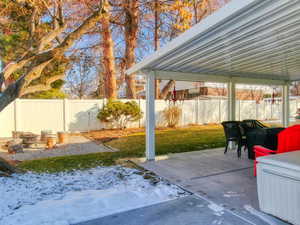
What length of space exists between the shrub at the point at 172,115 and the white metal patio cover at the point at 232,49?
594 cm

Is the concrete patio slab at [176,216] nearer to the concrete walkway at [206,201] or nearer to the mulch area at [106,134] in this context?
the concrete walkway at [206,201]

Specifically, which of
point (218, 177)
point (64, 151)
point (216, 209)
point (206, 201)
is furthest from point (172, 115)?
point (216, 209)

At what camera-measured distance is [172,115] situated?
487 inches

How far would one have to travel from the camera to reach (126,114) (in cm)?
1066

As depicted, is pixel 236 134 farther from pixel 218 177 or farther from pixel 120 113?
pixel 120 113

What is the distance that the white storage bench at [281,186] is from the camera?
2.31 metres

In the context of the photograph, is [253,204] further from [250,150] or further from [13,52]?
[13,52]

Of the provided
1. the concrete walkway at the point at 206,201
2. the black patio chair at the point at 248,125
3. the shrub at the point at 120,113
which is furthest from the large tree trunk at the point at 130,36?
the concrete walkway at the point at 206,201

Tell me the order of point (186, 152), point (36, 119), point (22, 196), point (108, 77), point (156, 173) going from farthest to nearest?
point (108, 77), point (36, 119), point (186, 152), point (156, 173), point (22, 196)

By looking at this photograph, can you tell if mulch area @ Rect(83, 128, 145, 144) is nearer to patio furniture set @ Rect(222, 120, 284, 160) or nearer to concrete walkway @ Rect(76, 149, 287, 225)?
concrete walkway @ Rect(76, 149, 287, 225)

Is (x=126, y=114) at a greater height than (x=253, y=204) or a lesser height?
greater

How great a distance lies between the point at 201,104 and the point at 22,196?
12.1 metres

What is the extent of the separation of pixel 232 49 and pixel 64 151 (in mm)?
5925

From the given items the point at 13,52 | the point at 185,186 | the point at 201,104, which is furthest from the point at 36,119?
the point at 201,104
